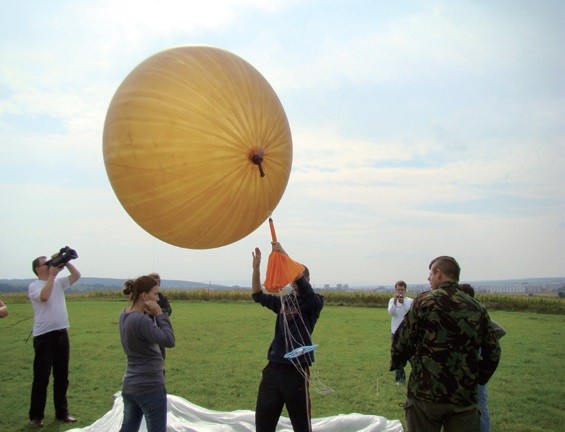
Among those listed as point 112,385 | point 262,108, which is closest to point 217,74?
point 262,108

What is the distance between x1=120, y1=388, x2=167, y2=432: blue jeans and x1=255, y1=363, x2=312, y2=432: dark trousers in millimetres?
841

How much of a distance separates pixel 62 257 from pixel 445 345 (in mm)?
4929

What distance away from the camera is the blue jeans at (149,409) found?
14.1ft

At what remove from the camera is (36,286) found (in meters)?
6.73

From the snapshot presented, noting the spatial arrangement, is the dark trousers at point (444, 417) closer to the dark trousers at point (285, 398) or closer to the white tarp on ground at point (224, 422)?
the dark trousers at point (285, 398)

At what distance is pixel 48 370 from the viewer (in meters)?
6.62

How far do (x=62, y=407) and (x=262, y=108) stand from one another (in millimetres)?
5240

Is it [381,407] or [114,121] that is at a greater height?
[114,121]

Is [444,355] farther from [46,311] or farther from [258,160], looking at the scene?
[46,311]

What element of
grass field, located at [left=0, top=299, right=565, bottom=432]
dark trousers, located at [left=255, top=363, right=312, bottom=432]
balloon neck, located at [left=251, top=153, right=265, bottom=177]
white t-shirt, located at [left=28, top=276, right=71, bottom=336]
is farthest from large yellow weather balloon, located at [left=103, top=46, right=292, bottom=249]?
white t-shirt, located at [left=28, top=276, right=71, bottom=336]

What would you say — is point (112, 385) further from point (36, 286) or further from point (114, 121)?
point (114, 121)

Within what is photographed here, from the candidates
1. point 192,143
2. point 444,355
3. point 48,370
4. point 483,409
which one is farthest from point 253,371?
point 192,143

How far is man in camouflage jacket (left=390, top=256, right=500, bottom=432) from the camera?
3.69m

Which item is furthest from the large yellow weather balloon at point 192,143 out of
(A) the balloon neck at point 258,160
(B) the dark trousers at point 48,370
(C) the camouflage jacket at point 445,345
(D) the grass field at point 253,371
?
(B) the dark trousers at point 48,370
